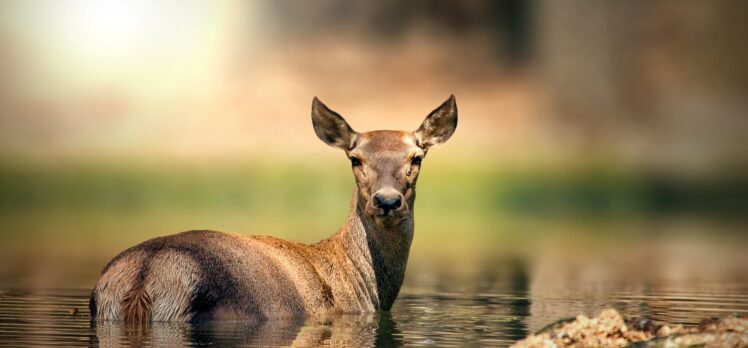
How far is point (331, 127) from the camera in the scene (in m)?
21.6

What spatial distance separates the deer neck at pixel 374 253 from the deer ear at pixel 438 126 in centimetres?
89

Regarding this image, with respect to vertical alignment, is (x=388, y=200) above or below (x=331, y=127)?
below

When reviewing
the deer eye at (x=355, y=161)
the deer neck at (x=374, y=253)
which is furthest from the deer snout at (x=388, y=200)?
the deer neck at (x=374, y=253)

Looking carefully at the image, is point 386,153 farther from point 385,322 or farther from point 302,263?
point 385,322

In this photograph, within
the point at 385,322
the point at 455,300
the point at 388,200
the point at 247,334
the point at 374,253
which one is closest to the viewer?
the point at 247,334

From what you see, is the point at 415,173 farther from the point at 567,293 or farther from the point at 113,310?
the point at 567,293

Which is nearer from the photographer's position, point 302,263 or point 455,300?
point 302,263

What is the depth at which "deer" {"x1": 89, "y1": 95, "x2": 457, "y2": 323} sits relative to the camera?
18.6 metres

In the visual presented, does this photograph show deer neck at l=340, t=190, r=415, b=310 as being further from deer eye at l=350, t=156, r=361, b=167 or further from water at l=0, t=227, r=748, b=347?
deer eye at l=350, t=156, r=361, b=167

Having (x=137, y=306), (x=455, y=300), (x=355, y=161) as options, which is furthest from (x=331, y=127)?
(x=455, y=300)

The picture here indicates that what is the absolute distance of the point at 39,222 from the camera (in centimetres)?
6506

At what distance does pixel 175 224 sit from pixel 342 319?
121ft

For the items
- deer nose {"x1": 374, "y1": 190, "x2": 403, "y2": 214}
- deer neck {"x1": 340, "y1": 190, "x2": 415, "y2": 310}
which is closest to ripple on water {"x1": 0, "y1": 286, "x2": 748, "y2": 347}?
deer neck {"x1": 340, "y1": 190, "x2": 415, "y2": 310}

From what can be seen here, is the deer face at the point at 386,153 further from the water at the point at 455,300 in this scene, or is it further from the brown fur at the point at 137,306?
the brown fur at the point at 137,306
